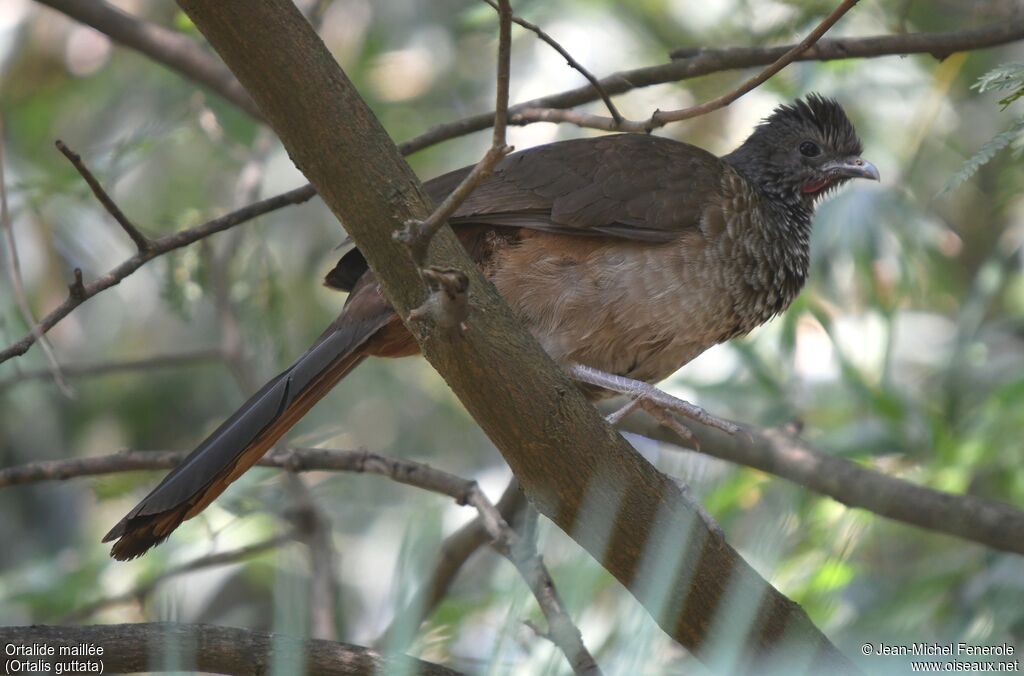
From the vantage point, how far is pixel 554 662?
2254 mm

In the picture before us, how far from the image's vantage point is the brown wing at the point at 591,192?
3.73 meters

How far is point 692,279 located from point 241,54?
1817 millimetres

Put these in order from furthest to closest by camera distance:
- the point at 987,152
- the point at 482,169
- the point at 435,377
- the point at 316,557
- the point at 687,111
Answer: the point at 435,377 → the point at 316,557 → the point at 687,111 → the point at 987,152 → the point at 482,169

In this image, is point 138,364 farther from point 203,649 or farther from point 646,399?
point 203,649

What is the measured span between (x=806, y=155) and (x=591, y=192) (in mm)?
1145

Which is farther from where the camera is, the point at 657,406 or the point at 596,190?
the point at 596,190

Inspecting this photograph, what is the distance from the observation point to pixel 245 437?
3150mm

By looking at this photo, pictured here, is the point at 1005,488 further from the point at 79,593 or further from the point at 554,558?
the point at 79,593

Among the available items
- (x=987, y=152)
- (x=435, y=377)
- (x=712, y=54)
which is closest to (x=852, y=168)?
(x=712, y=54)

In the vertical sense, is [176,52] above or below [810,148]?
above

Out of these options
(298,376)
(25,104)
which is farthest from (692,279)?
(25,104)

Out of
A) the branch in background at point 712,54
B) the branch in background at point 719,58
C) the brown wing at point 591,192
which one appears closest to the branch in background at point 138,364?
the brown wing at point 591,192

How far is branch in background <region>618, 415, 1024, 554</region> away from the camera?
371 cm

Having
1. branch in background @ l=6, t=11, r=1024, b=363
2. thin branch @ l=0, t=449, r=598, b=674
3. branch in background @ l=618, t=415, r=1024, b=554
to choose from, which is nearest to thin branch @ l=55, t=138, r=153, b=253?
branch in background @ l=6, t=11, r=1024, b=363
